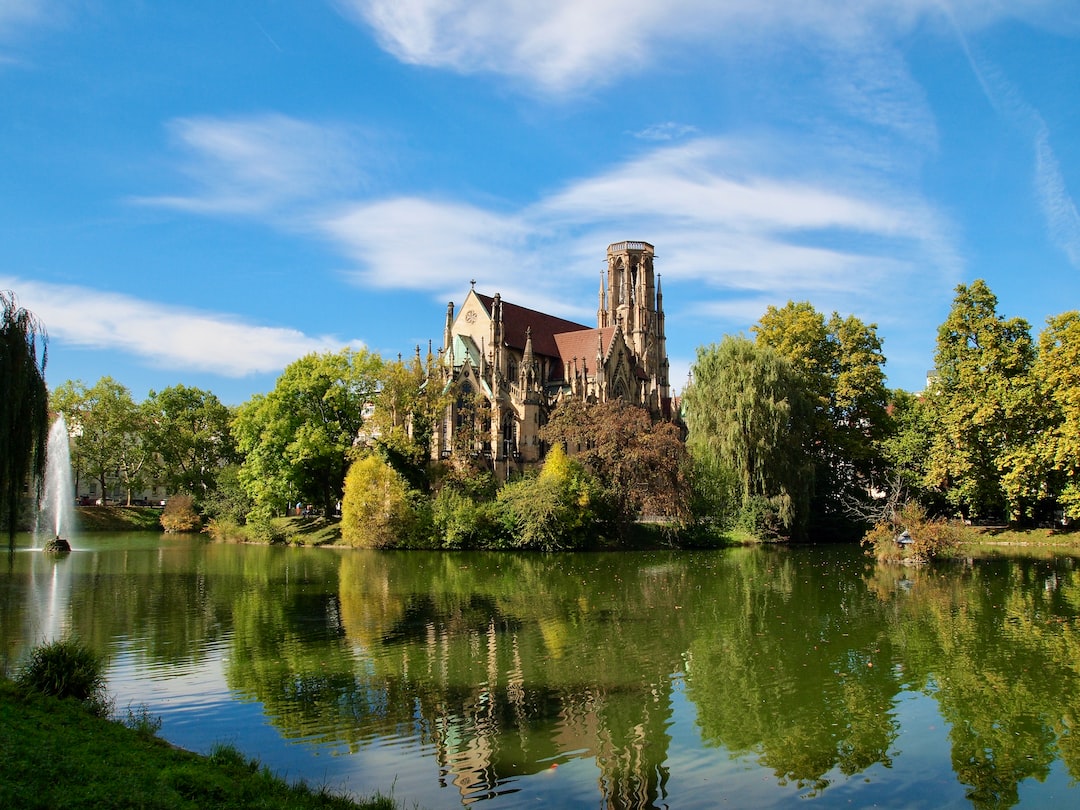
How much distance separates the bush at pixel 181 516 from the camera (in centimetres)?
5950

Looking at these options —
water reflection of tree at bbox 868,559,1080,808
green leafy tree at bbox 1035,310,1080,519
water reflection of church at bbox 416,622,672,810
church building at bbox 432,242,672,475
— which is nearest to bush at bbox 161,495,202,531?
church building at bbox 432,242,672,475

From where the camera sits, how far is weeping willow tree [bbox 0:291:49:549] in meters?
16.8

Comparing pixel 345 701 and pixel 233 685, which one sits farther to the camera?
pixel 233 685

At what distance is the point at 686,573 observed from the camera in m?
31.9

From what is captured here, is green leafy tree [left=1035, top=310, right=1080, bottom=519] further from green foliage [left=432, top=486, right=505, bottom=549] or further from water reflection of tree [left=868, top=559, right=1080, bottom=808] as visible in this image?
green foliage [left=432, top=486, right=505, bottom=549]

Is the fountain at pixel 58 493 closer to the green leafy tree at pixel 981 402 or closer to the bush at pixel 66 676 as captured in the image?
the bush at pixel 66 676

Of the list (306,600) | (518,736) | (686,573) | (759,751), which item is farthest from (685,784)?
(686,573)

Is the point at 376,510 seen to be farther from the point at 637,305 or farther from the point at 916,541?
the point at 637,305

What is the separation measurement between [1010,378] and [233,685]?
4182 centimetres

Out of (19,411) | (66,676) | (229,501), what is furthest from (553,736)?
(229,501)

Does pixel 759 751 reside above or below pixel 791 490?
below

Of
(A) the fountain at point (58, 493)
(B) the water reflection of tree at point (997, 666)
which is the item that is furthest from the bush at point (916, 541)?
(A) the fountain at point (58, 493)

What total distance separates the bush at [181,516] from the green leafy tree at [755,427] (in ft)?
117

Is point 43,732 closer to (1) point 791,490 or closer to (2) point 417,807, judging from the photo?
(2) point 417,807
